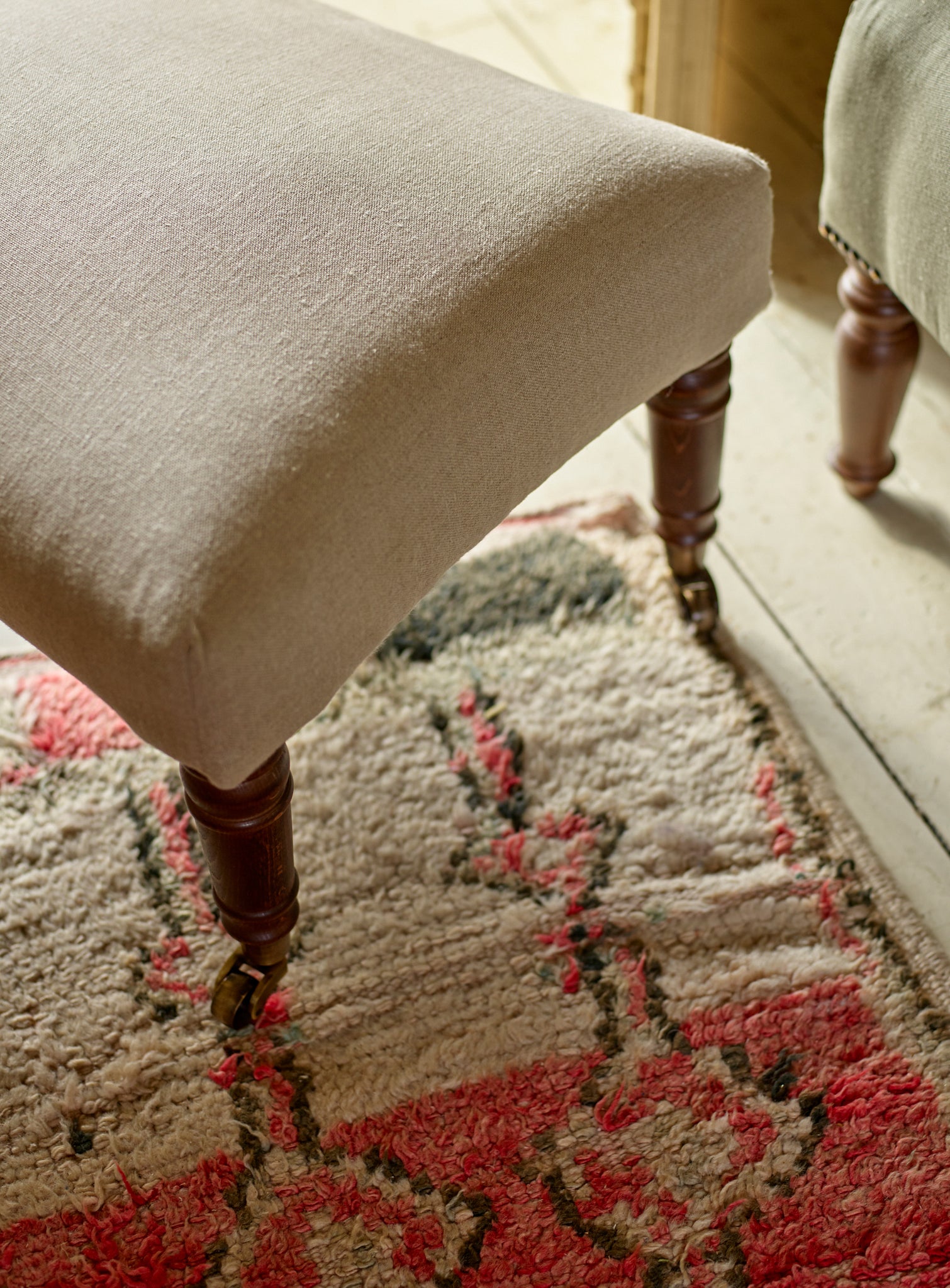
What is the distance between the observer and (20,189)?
62 centimetres

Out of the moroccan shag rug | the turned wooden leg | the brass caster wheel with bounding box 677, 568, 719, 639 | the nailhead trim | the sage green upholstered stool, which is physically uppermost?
the sage green upholstered stool

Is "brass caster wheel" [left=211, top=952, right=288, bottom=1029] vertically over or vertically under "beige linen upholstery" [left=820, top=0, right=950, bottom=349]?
under

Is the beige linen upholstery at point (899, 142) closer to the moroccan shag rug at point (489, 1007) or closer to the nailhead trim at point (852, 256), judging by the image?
the nailhead trim at point (852, 256)

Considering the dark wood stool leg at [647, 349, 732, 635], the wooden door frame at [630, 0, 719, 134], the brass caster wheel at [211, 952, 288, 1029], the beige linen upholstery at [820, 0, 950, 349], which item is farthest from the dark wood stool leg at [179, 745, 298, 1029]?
the wooden door frame at [630, 0, 719, 134]

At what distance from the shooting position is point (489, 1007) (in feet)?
2.46

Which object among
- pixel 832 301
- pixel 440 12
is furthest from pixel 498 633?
pixel 440 12

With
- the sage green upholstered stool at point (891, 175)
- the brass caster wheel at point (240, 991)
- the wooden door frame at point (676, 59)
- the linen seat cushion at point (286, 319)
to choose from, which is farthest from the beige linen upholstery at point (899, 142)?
the brass caster wheel at point (240, 991)

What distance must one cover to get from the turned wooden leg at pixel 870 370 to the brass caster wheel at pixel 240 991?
60 centimetres

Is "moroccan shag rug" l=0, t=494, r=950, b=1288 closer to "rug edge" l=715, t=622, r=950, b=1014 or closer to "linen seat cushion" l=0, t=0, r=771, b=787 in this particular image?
"rug edge" l=715, t=622, r=950, b=1014

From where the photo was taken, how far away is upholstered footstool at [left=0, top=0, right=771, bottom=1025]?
20.5 inches

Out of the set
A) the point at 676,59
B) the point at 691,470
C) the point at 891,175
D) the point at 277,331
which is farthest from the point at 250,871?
the point at 676,59

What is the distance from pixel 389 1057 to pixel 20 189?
51 centimetres

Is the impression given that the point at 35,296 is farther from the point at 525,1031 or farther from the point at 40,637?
the point at 525,1031

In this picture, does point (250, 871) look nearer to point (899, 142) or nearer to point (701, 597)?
point (701, 597)
